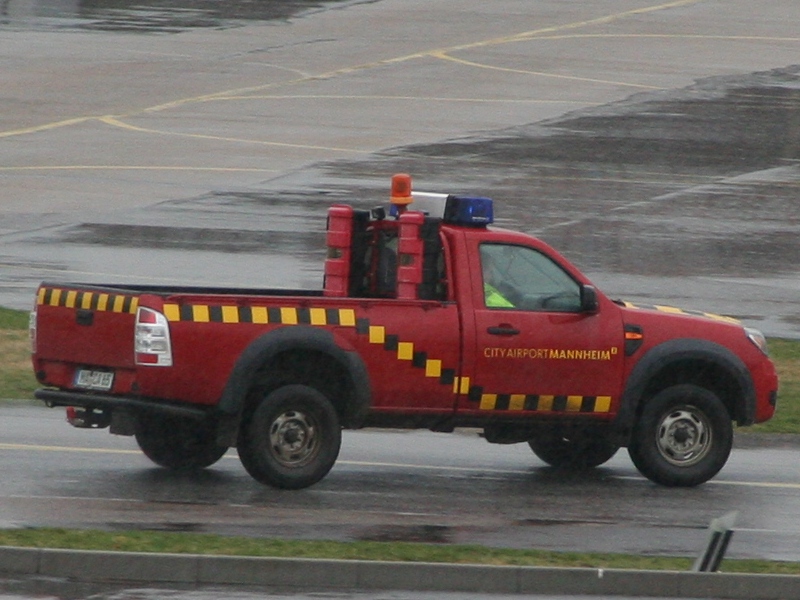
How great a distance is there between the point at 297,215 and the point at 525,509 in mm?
14141

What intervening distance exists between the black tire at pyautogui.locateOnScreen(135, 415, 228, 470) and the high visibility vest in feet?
6.91

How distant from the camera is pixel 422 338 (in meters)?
12.5

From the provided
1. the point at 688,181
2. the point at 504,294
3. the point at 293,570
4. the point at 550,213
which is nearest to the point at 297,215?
the point at 550,213

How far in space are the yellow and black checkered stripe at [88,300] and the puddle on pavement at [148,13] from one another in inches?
1226

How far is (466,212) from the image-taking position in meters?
13.0

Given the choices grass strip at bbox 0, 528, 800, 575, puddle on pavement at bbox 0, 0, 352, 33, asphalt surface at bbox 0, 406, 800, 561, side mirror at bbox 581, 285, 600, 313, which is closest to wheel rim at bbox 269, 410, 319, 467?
asphalt surface at bbox 0, 406, 800, 561

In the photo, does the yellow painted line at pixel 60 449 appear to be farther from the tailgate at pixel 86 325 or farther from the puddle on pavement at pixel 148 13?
the puddle on pavement at pixel 148 13

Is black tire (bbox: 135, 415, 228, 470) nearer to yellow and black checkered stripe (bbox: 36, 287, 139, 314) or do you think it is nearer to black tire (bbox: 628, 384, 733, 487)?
yellow and black checkered stripe (bbox: 36, 287, 139, 314)

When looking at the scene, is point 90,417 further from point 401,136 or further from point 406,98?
point 406,98

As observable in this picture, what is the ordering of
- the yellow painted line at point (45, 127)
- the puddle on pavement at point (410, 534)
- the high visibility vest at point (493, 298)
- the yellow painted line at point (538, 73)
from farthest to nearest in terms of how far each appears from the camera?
the yellow painted line at point (538, 73), the yellow painted line at point (45, 127), the high visibility vest at point (493, 298), the puddle on pavement at point (410, 534)

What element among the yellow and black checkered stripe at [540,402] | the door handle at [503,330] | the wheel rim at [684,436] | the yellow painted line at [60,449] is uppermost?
the door handle at [503,330]

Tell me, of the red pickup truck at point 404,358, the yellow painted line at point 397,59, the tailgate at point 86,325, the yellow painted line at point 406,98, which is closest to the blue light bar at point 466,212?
the red pickup truck at point 404,358

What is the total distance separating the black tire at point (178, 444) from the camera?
13.0 metres

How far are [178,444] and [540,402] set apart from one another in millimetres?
2533
